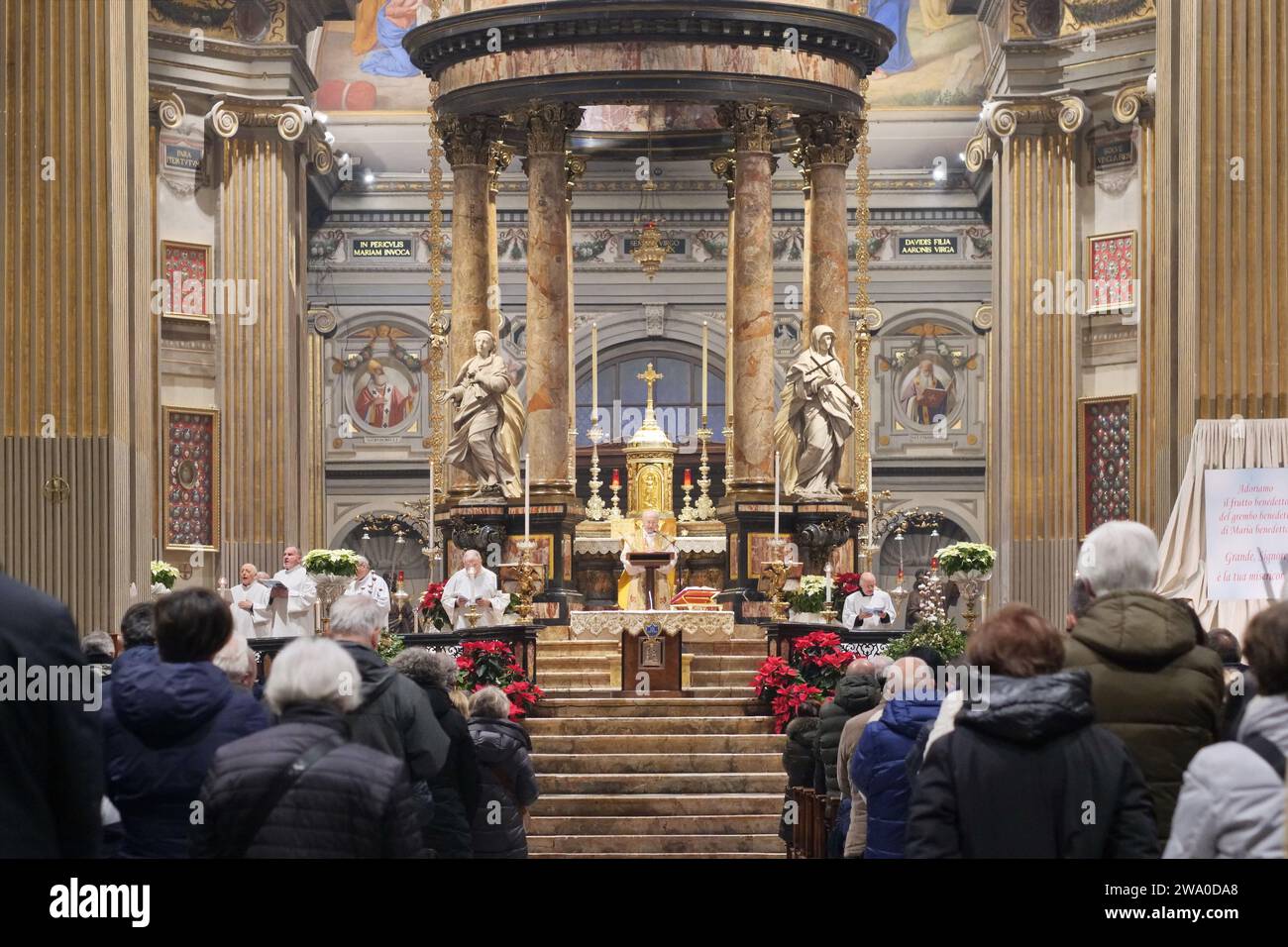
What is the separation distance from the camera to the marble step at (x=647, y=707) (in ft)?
64.8

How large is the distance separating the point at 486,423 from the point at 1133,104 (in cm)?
892

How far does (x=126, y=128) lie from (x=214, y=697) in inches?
410

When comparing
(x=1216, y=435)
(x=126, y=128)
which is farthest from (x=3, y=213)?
(x=1216, y=435)

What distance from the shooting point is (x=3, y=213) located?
53.5 feet

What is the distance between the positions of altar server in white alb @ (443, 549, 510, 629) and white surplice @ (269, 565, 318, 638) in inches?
48.3

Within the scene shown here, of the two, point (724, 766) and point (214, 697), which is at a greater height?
point (214, 697)

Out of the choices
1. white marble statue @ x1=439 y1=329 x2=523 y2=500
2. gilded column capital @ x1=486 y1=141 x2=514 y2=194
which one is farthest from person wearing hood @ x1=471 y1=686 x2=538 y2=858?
gilded column capital @ x1=486 y1=141 x2=514 y2=194

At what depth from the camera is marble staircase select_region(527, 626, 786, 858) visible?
17.2 meters

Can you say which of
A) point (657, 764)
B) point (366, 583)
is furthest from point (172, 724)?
point (366, 583)

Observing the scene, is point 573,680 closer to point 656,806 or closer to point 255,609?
point 255,609

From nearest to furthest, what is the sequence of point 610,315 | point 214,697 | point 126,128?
point 214,697 < point 126,128 < point 610,315

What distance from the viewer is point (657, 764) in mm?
18609

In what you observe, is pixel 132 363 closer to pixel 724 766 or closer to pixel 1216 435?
pixel 724 766

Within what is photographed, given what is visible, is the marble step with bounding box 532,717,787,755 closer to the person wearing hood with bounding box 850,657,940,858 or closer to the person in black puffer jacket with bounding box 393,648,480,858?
the person in black puffer jacket with bounding box 393,648,480,858
